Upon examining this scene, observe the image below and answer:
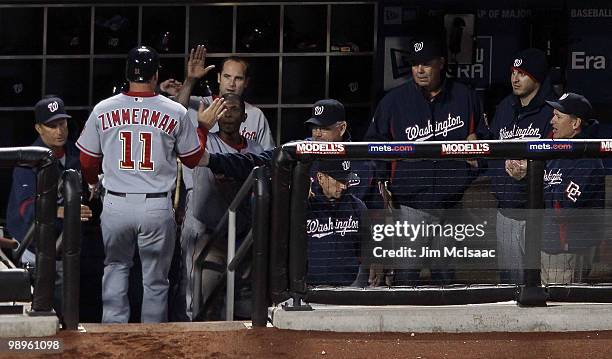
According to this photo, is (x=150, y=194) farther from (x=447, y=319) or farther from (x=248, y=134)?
(x=447, y=319)

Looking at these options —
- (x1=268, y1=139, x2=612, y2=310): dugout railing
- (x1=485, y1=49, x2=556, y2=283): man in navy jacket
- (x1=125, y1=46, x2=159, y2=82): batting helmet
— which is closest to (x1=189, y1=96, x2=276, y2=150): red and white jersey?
(x1=125, y1=46, x2=159, y2=82): batting helmet

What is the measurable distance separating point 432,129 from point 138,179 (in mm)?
1882

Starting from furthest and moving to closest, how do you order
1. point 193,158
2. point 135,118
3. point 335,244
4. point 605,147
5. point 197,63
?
point 197,63 < point 193,158 < point 135,118 < point 335,244 < point 605,147

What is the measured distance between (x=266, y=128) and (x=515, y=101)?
5.83ft

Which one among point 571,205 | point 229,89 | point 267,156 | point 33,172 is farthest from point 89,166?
point 571,205

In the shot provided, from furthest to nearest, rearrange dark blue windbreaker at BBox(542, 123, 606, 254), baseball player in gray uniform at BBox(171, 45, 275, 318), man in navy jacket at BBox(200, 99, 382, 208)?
baseball player in gray uniform at BBox(171, 45, 275, 318) → man in navy jacket at BBox(200, 99, 382, 208) → dark blue windbreaker at BBox(542, 123, 606, 254)

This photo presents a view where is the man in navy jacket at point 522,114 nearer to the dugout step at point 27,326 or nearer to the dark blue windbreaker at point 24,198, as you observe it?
the dugout step at point 27,326

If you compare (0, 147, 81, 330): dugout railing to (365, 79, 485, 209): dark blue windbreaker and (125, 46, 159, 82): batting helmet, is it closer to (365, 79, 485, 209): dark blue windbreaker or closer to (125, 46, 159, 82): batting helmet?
(125, 46, 159, 82): batting helmet

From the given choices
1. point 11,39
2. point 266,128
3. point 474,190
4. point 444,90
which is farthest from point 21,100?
point 474,190

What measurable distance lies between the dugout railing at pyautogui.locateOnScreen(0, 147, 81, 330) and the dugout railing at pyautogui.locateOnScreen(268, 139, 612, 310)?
3.30 ft

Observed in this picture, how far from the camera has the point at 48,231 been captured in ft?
20.5

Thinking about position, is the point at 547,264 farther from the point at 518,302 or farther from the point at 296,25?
the point at 296,25

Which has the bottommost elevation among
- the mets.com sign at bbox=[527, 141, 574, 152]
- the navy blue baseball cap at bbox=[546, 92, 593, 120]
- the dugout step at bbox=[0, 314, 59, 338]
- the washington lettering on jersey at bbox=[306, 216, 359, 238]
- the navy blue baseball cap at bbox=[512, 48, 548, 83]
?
the dugout step at bbox=[0, 314, 59, 338]

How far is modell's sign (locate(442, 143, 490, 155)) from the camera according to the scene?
21.0ft
